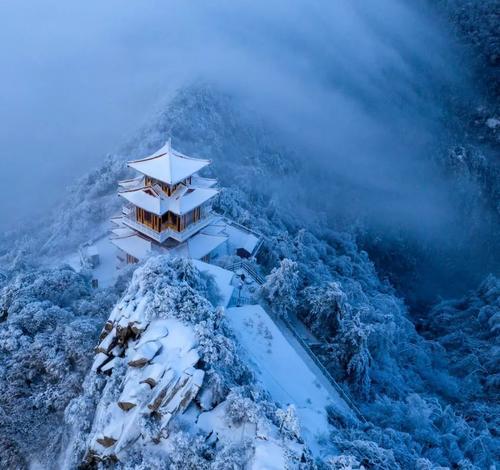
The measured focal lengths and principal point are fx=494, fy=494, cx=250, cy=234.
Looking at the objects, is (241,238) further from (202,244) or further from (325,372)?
(325,372)

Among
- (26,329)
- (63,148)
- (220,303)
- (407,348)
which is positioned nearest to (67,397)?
(26,329)

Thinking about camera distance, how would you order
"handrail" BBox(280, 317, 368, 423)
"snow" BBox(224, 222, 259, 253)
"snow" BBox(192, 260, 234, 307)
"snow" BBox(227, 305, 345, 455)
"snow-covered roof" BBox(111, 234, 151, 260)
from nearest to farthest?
"snow" BBox(227, 305, 345, 455) → "handrail" BBox(280, 317, 368, 423) → "snow" BBox(192, 260, 234, 307) → "snow-covered roof" BBox(111, 234, 151, 260) → "snow" BBox(224, 222, 259, 253)

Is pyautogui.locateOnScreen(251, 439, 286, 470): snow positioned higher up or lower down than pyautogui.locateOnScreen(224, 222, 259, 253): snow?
higher up

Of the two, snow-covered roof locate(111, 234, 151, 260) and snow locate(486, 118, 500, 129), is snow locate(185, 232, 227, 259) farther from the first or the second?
snow locate(486, 118, 500, 129)

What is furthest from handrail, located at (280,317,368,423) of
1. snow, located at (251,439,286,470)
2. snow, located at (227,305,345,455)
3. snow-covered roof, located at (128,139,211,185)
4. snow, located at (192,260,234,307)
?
snow-covered roof, located at (128,139,211,185)

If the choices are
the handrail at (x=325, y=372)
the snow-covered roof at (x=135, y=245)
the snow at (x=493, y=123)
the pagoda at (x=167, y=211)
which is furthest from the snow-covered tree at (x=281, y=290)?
the snow at (x=493, y=123)

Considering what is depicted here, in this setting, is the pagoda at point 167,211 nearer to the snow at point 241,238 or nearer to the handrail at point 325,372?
the snow at point 241,238

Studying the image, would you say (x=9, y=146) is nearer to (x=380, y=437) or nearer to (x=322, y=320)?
(x=322, y=320)

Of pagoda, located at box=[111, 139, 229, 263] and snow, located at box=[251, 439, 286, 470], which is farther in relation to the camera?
pagoda, located at box=[111, 139, 229, 263]
